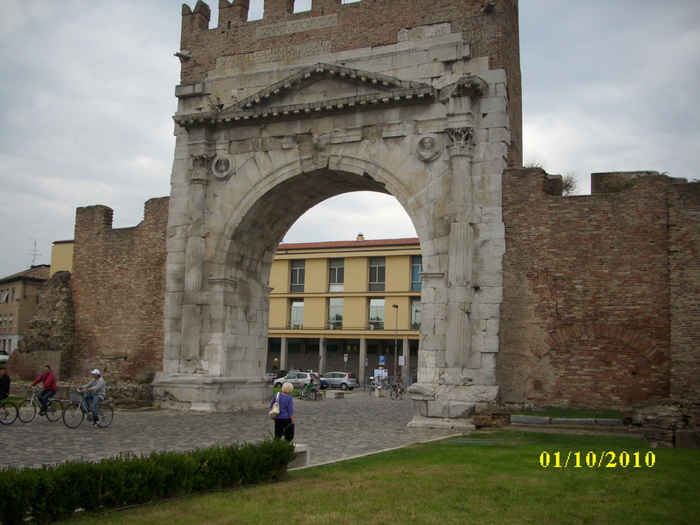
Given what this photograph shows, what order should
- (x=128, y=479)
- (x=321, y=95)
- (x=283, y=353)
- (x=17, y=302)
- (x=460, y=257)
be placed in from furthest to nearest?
(x=283, y=353)
(x=17, y=302)
(x=321, y=95)
(x=460, y=257)
(x=128, y=479)

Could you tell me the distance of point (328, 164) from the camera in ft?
61.7

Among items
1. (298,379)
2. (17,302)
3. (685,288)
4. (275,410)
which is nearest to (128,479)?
(275,410)

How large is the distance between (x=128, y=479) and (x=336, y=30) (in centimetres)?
1523

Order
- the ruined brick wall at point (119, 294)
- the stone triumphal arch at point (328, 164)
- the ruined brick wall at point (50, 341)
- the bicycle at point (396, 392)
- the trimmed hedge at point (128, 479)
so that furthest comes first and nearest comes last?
1. the bicycle at point (396, 392)
2. the ruined brick wall at point (50, 341)
3. the ruined brick wall at point (119, 294)
4. the stone triumphal arch at point (328, 164)
5. the trimmed hedge at point (128, 479)

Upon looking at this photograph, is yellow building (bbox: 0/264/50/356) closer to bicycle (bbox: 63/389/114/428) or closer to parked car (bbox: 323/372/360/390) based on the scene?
parked car (bbox: 323/372/360/390)

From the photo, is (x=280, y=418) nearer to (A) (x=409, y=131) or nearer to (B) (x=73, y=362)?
(A) (x=409, y=131)

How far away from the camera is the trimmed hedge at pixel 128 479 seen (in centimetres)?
616

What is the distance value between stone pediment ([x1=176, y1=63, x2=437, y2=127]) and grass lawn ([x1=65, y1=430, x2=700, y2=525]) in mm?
9861

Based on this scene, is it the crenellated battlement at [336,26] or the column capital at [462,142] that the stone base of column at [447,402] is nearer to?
the column capital at [462,142]

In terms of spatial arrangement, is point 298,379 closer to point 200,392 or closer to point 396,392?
point 396,392

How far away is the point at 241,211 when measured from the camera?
19.6 metres

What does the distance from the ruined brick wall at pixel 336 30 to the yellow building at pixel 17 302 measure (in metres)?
30.4

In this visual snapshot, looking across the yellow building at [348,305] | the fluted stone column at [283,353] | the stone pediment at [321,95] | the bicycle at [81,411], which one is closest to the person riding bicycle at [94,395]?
the bicycle at [81,411]

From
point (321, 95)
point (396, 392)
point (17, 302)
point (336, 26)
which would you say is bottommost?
point (396, 392)
